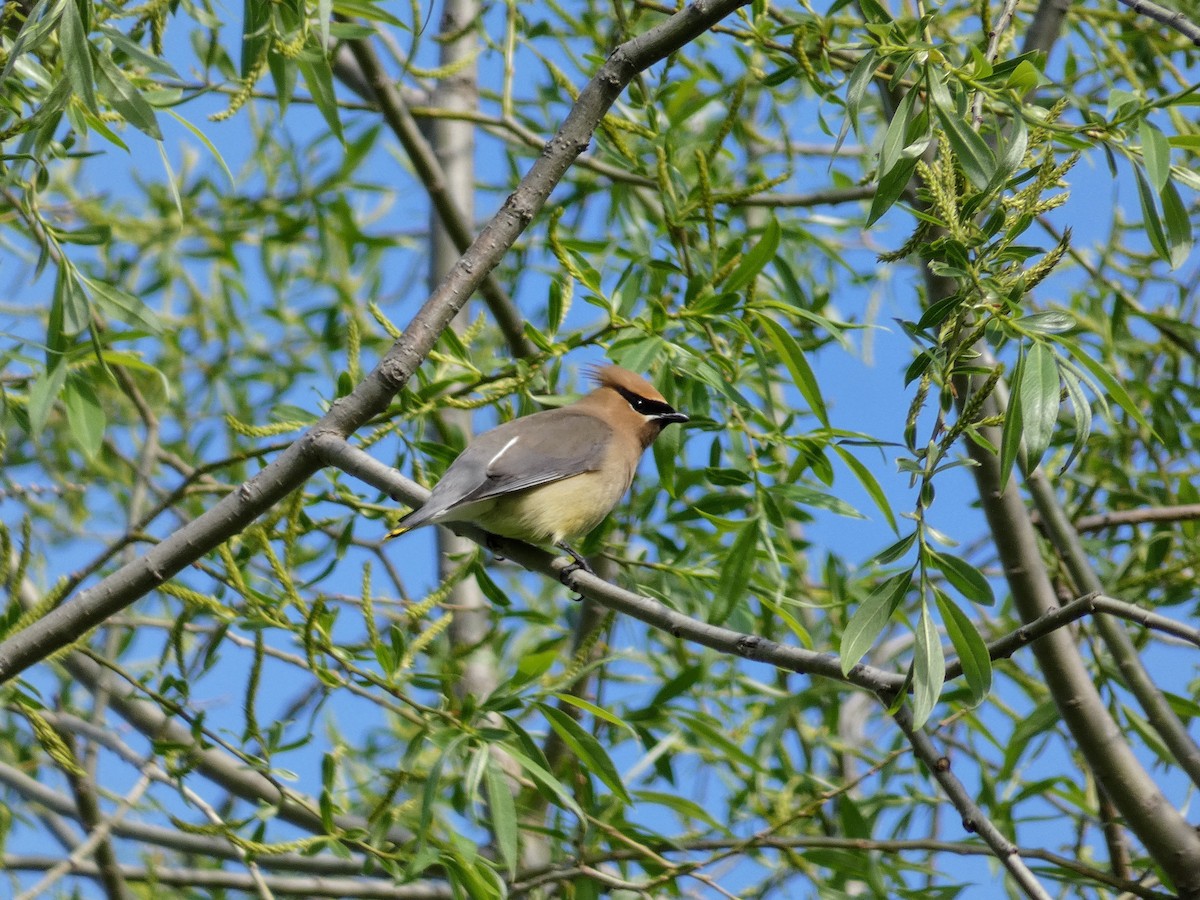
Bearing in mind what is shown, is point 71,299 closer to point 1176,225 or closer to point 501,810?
point 501,810

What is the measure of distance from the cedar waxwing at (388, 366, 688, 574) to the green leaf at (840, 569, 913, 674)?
1.39 meters

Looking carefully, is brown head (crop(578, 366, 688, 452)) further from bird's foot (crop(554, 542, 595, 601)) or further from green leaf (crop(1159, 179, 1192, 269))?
green leaf (crop(1159, 179, 1192, 269))

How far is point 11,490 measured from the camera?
12.5ft

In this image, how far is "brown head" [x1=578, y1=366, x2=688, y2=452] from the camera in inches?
187

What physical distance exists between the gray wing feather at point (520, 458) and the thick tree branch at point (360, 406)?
2.10ft

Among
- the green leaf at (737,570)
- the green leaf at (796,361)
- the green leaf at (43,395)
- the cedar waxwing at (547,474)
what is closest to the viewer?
the green leaf at (43,395)

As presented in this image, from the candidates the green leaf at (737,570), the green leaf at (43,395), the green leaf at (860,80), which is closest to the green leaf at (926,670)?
the green leaf at (860,80)

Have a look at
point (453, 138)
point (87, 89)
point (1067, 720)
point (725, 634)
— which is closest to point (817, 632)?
point (1067, 720)

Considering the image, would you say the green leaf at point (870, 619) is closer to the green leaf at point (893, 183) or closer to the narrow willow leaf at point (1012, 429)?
the narrow willow leaf at point (1012, 429)

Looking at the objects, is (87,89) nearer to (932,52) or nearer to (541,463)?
(932,52)

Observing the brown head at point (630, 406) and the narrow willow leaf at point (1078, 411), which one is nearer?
the narrow willow leaf at point (1078, 411)

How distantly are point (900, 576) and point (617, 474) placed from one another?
2.19 meters

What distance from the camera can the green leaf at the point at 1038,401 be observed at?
2.17 meters

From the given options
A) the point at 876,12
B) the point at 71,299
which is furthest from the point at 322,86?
the point at 876,12
